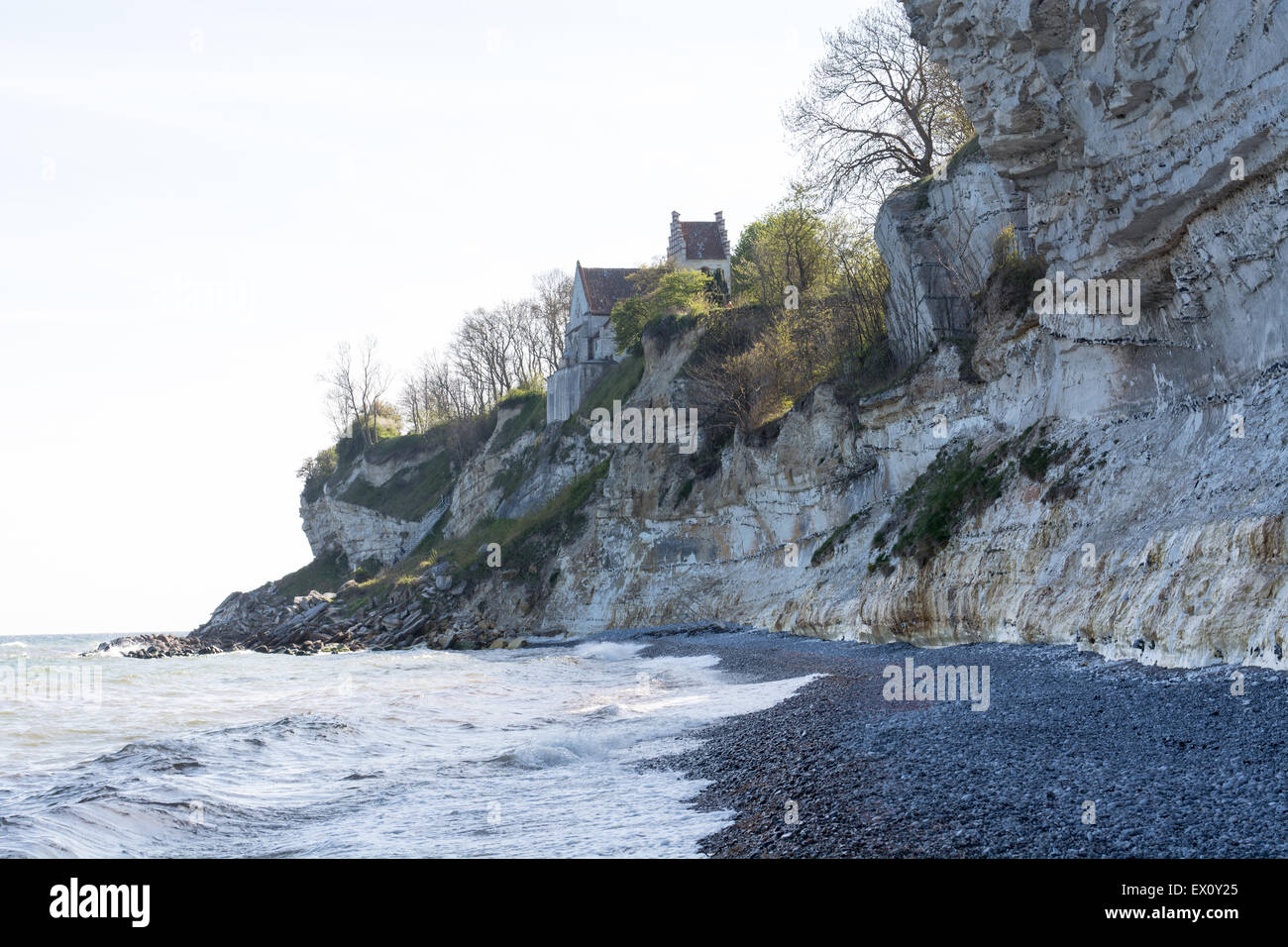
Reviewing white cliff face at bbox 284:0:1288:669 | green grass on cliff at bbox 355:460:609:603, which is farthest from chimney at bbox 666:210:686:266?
white cliff face at bbox 284:0:1288:669

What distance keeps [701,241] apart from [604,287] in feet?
27.5

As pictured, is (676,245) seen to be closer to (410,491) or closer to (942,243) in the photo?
(410,491)

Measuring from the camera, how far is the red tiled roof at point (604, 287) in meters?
71.2

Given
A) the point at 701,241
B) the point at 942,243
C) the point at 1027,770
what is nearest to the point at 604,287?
the point at 701,241

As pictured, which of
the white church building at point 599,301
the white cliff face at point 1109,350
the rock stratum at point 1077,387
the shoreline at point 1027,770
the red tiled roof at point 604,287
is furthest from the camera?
the red tiled roof at point 604,287

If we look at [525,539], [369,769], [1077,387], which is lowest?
[369,769]

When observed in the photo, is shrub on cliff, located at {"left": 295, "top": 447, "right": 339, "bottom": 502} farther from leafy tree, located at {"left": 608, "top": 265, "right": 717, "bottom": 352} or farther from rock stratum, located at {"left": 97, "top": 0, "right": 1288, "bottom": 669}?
rock stratum, located at {"left": 97, "top": 0, "right": 1288, "bottom": 669}

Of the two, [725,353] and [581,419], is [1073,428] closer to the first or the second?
[725,353]

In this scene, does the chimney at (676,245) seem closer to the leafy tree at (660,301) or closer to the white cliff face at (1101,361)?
the leafy tree at (660,301)

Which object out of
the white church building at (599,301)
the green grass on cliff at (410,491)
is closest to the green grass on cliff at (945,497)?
the white church building at (599,301)

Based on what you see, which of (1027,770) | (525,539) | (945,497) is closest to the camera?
(1027,770)

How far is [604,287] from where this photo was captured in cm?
7331

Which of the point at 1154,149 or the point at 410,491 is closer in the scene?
the point at 1154,149

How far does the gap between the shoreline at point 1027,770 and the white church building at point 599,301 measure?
165ft
